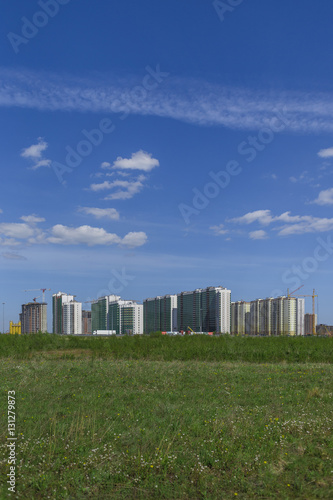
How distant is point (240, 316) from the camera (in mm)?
108000

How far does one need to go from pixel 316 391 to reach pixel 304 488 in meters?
5.31

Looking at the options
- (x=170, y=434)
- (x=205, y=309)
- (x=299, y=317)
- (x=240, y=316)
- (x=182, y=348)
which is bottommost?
(x=240, y=316)

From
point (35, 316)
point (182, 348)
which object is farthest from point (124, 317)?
point (182, 348)

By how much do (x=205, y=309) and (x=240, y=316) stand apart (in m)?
15.5

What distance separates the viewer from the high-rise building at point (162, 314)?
347 ft

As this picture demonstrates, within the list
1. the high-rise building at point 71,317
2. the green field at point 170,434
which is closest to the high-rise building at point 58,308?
the high-rise building at point 71,317

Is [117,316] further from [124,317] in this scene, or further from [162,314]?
[162,314]

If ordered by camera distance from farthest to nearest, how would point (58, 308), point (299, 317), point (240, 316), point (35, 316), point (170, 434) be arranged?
point (58, 308)
point (35, 316)
point (240, 316)
point (299, 317)
point (170, 434)

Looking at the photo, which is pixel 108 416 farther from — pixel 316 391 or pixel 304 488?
pixel 316 391

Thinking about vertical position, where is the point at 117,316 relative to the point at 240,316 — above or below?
below

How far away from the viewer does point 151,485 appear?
589 cm

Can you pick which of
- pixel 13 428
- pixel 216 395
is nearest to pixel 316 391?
pixel 216 395

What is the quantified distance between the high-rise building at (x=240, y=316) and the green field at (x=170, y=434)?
306 feet

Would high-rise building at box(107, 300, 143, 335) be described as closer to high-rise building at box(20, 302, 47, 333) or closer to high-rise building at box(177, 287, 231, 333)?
high-rise building at box(177, 287, 231, 333)
